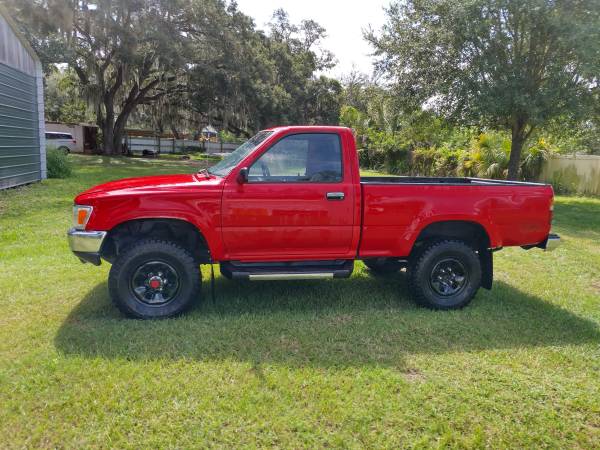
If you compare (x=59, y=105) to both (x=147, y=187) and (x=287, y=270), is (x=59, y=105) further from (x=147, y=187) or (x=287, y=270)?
(x=287, y=270)

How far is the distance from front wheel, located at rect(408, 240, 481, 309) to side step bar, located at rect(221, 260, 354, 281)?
2.52ft

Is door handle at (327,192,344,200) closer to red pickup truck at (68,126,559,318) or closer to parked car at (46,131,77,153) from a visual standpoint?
red pickup truck at (68,126,559,318)

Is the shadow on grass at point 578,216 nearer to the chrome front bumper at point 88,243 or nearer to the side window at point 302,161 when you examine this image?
the side window at point 302,161

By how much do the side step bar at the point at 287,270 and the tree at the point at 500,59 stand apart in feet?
32.1

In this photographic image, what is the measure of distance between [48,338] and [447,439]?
332 cm

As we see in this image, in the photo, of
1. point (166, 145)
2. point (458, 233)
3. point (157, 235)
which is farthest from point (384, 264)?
point (166, 145)

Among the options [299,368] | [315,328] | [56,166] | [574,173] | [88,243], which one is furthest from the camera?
[574,173]

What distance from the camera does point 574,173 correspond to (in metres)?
16.3

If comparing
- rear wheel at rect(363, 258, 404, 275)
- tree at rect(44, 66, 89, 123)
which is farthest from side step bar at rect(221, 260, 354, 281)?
tree at rect(44, 66, 89, 123)

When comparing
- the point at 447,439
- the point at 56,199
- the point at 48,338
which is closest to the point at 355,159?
the point at 447,439

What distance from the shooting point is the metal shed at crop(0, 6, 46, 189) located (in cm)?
1192

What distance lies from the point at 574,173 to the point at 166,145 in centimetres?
3280

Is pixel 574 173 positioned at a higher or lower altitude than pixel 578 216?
higher

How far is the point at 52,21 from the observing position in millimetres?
19078
